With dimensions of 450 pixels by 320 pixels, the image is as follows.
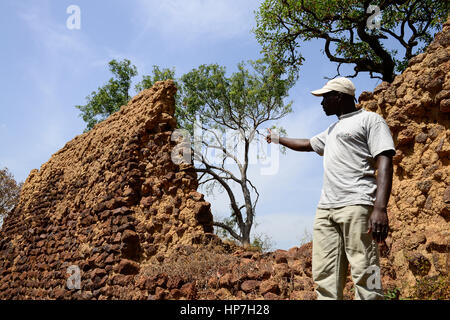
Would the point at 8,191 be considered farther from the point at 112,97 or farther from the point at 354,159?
the point at 354,159

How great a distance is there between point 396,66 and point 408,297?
970 cm

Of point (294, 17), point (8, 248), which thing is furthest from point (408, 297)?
point (294, 17)

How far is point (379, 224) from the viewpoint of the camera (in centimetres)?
249

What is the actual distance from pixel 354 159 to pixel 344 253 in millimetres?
672

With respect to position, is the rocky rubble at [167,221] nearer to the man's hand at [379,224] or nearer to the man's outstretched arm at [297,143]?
the man's hand at [379,224]

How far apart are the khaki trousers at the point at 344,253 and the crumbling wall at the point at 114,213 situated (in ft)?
10.0

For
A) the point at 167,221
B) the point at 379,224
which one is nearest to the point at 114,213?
the point at 167,221

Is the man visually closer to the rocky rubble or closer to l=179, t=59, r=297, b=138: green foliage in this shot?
the rocky rubble

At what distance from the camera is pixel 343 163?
9.01 ft

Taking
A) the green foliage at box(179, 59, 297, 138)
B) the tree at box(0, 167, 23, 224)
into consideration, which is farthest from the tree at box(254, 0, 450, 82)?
the tree at box(0, 167, 23, 224)

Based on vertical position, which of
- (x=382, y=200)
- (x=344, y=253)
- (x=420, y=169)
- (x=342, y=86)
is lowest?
(x=344, y=253)

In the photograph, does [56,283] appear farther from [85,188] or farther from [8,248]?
[8,248]

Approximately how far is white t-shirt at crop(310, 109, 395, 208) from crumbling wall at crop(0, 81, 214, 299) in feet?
10.9

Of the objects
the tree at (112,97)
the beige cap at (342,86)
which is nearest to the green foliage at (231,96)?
the tree at (112,97)
